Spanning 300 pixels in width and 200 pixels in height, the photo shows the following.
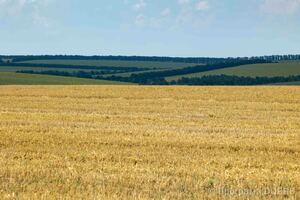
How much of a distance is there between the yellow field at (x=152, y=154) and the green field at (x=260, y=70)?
187ft

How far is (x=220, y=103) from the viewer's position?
32.0m

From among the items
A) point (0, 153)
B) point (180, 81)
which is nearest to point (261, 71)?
point (180, 81)

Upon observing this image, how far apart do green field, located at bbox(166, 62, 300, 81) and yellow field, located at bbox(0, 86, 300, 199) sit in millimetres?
57032

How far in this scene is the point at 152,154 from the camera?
44.4ft

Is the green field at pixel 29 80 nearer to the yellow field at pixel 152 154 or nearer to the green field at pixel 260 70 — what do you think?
the green field at pixel 260 70

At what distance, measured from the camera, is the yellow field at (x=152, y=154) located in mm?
9595

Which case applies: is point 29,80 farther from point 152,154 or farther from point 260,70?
point 152,154

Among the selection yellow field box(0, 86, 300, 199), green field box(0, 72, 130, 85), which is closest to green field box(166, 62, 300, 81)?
green field box(0, 72, 130, 85)

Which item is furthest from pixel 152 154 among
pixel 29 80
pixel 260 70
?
pixel 260 70

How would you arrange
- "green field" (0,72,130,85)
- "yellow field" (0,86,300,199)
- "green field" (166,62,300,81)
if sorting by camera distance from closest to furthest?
1. "yellow field" (0,86,300,199)
2. "green field" (0,72,130,85)
3. "green field" (166,62,300,81)

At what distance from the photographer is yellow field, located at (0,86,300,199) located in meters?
9.60

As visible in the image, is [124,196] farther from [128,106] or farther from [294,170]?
[128,106]

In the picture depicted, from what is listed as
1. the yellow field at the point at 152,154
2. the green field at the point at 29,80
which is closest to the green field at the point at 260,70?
the green field at the point at 29,80

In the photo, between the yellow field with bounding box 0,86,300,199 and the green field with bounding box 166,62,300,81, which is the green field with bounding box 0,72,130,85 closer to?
the green field with bounding box 166,62,300,81
